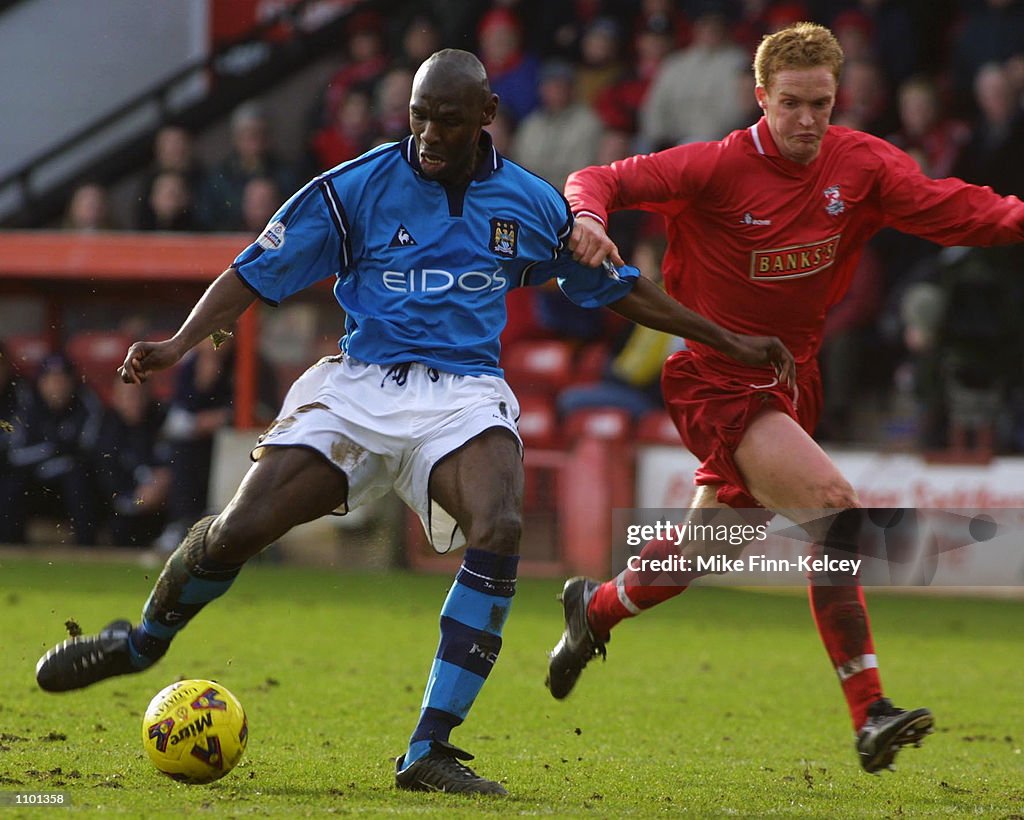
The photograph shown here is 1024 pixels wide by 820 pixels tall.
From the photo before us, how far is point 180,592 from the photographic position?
5184mm

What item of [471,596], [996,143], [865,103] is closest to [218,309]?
[471,596]

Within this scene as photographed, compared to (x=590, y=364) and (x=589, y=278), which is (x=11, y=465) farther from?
(x=589, y=278)

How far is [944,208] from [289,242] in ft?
7.92

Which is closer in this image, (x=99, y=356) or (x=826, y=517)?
(x=826, y=517)

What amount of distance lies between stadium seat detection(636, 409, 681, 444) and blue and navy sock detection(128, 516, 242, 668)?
8364mm

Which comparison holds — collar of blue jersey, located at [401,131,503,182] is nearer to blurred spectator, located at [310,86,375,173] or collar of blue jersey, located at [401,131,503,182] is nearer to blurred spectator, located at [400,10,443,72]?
blurred spectator, located at [310,86,375,173]

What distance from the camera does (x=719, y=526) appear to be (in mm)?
6129

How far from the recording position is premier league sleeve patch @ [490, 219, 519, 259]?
5242 mm

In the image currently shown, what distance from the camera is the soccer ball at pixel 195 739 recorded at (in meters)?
4.77

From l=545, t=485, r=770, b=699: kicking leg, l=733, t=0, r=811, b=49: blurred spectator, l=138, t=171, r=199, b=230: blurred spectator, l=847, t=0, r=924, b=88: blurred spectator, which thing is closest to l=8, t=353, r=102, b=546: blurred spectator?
l=138, t=171, r=199, b=230: blurred spectator

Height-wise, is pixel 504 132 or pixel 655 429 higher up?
pixel 504 132

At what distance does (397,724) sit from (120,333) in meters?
9.06

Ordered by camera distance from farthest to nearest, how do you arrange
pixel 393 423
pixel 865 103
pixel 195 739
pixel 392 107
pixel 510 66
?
pixel 510 66, pixel 392 107, pixel 865 103, pixel 393 423, pixel 195 739

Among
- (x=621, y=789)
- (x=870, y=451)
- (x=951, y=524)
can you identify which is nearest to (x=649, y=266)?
(x=870, y=451)
